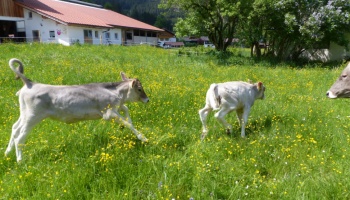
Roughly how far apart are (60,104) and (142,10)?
166 metres

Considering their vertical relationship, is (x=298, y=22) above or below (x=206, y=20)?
below

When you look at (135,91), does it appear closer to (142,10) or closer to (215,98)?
(215,98)

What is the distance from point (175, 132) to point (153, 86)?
369 cm

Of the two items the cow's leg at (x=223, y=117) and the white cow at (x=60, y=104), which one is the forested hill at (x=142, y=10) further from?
the white cow at (x=60, y=104)

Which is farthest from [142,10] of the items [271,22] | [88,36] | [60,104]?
[60,104]

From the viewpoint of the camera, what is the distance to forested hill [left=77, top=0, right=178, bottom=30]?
112375 mm

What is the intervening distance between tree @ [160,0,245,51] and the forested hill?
190 ft

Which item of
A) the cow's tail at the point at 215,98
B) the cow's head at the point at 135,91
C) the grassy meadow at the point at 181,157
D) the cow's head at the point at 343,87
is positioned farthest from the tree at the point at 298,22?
the cow's head at the point at 135,91

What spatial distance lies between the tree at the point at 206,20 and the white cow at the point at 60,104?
61.7 feet

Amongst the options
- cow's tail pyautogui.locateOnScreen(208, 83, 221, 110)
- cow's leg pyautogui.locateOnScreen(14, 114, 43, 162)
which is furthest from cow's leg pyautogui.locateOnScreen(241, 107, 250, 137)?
cow's leg pyautogui.locateOnScreen(14, 114, 43, 162)

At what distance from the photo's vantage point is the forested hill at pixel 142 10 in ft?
369

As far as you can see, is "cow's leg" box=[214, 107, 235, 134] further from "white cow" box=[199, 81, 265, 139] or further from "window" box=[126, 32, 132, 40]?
"window" box=[126, 32, 132, 40]

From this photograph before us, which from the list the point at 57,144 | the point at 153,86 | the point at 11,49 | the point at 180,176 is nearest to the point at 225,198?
the point at 180,176

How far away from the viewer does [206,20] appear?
81.3 feet
